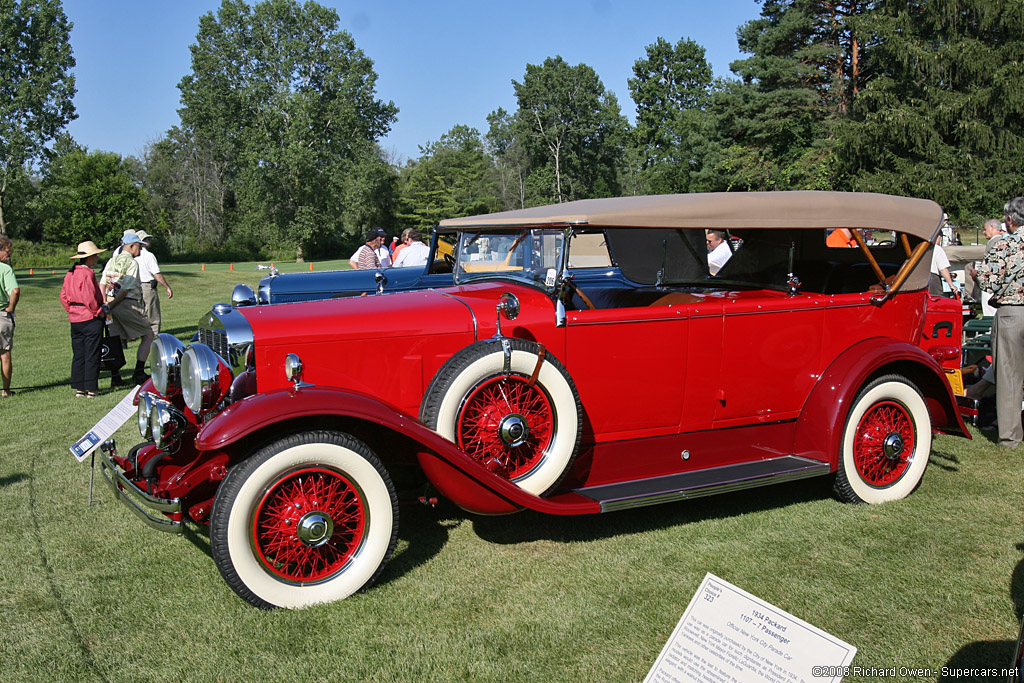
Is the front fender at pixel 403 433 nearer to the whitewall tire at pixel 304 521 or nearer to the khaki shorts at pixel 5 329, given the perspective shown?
the whitewall tire at pixel 304 521

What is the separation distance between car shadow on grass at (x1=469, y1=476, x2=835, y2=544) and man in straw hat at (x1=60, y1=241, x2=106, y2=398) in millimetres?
5754

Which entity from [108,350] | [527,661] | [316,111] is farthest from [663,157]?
[527,661]

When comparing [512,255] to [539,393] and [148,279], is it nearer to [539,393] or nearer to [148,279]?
[539,393]

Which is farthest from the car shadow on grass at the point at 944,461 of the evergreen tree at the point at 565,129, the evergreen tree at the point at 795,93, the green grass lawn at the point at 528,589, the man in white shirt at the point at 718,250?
the evergreen tree at the point at 565,129

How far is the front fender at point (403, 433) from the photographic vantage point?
10.3ft

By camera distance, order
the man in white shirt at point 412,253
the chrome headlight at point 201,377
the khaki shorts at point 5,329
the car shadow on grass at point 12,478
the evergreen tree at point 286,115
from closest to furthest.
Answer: the chrome headlight at point 201,377 < the car shadow on grass at point 12,478 < the khaki shorts at point 5,329 < the man in white shirt at point 412,253 < the evergreen tree at point 286,115

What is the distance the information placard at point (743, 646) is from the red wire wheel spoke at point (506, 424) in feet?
5.19

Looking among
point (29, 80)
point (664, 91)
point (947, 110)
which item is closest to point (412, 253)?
point (947, 110)

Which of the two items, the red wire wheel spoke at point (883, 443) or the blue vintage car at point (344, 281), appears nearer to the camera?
the red wire wheel spoke at point (883, 443)

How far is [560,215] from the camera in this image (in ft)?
13.5

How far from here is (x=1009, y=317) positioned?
5.61 m

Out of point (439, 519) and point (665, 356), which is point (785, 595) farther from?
point (439, 519)

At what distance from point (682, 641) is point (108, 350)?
26.5 ft

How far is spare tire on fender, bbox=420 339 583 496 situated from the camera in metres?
3.64
